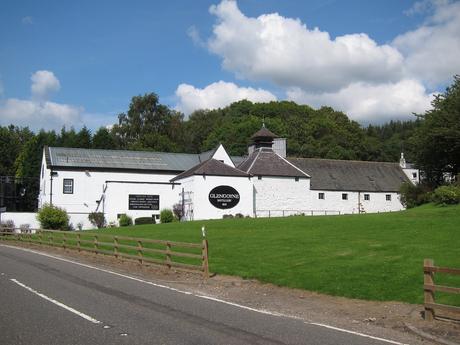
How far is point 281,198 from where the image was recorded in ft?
169

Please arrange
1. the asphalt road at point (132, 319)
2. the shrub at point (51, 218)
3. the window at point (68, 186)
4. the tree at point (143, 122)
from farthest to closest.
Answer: the tree at point (143, 122) < the window at point (68, 186) < the shrub at point (51, 218) < the asphalt road at point (132, 319)

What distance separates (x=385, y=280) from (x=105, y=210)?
43.4 meters

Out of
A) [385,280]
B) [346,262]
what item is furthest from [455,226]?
[385,280]

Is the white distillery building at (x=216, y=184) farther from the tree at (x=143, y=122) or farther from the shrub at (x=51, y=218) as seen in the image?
the tree at (x=143, y=122)

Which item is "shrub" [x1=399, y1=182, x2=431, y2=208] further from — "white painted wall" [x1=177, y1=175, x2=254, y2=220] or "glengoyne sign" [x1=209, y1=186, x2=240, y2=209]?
"glengoyne sign" [x1=209, y1=186, x2=240, y2=209]

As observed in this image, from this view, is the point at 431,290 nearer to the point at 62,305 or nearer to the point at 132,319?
the point at 132,319

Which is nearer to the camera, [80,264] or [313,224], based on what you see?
[80,264]

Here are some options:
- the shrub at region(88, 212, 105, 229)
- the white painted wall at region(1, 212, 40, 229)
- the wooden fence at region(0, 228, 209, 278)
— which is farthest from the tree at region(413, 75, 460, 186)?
the white painted wall at region(1, 212, 40, 229)

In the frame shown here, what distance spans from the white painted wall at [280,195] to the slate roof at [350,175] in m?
2.78

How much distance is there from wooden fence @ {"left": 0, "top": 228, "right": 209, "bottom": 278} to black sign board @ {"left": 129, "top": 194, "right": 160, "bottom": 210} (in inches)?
541

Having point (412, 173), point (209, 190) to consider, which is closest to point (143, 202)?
point (209, 190)

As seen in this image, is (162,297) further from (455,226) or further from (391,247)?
(455,226)

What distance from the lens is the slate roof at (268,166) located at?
51.1 m

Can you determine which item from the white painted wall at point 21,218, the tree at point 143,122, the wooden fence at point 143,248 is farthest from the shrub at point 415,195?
the tree at point 143,122
